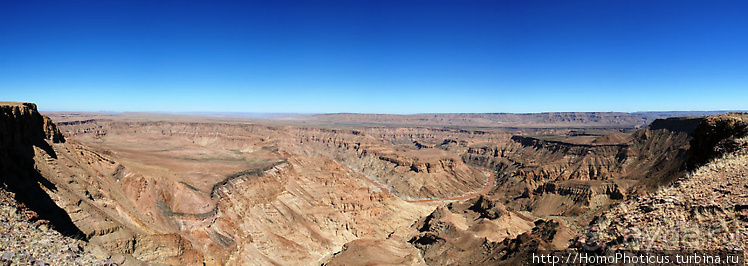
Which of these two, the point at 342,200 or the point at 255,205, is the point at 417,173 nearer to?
the point at 342,200

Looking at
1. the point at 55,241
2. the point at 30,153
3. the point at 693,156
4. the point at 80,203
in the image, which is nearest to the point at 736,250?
the point at 693,156

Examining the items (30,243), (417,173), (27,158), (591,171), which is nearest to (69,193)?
(27,158)

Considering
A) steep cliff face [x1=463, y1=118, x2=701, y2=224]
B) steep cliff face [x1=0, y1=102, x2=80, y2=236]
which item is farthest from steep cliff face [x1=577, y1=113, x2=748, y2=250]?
steep cliff face [x1=463, y1=118, x2=701, y2=224]

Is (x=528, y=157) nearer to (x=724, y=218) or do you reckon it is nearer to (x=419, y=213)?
(x=419, y=213)

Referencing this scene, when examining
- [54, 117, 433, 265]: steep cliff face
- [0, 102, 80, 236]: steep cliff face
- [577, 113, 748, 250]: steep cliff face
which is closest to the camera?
[577, 113, 748, 250]: steep cliff face

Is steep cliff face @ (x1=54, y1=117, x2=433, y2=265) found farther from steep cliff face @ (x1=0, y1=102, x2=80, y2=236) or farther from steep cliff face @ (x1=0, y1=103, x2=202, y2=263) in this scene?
steep cliff face @ (x1=0, y1=102, x2=80, y2=236)

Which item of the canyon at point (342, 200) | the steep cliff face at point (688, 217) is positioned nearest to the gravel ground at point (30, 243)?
the canyon at point (342, 200)

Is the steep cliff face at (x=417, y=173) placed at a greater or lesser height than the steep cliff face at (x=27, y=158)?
lesser

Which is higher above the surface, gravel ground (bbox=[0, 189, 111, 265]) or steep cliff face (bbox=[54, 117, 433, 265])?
gravel ground (bbox=[0, 189, 111, 265])

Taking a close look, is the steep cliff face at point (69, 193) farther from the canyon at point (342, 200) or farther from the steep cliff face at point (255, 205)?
the steep cliff face at point (255, 205)
